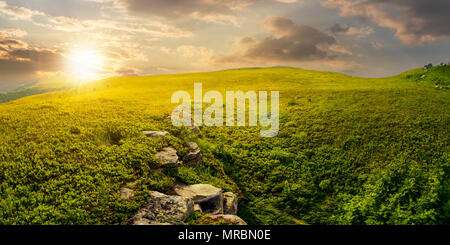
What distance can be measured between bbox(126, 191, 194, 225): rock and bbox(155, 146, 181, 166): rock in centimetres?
301

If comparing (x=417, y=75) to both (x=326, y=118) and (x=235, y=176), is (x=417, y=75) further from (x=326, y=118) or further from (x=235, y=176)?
(x=235, y=176)

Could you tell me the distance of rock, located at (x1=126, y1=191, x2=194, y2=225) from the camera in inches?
371

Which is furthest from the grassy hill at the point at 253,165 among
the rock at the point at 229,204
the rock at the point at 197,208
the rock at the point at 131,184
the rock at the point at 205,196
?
the rock at the point at 197,208

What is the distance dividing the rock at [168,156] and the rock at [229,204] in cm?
342

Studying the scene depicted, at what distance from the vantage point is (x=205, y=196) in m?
11.7

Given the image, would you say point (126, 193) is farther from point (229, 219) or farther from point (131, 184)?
point (229, 219)

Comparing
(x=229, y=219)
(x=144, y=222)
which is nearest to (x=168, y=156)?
(x=144, y=222)

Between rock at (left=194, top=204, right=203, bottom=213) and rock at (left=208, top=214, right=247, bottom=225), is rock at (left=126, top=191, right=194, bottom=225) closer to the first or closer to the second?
rock at (left=194, top=204, right=203, bottom=213)

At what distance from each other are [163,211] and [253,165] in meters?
9.51

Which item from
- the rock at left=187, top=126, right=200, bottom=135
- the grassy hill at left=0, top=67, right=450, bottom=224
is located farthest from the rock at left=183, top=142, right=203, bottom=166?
the rock at left=187, top=126, right=200, bottom=135

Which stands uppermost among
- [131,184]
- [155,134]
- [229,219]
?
[155,134]

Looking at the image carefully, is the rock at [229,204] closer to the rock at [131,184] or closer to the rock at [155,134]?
the rock at [131,184]

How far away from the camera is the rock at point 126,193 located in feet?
34.4
